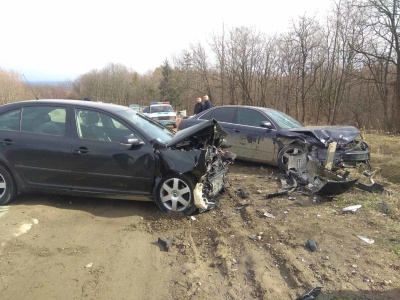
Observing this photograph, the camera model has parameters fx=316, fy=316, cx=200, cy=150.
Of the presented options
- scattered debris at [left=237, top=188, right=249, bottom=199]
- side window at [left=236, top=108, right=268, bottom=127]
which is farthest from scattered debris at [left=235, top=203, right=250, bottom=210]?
side window at [left=236, top=108, right=268, bottom=127]

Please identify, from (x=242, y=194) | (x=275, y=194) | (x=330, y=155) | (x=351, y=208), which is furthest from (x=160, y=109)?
(x=351, y=208)

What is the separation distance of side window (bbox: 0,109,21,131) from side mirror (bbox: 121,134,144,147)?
1.81m

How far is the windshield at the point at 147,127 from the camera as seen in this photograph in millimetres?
4949

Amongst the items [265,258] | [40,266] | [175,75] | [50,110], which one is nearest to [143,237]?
[40,266]

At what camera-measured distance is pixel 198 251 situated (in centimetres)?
374

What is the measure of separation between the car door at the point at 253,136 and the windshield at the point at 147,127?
283cm

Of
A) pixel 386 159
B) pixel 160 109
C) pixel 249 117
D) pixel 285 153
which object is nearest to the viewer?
pixel 285 153

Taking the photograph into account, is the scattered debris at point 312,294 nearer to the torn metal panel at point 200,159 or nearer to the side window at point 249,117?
the torn metal panel at point 200,159

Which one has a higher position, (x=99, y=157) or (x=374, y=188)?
(x=99, y=157)

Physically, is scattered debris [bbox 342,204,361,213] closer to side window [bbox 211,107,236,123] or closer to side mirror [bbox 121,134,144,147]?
side mirror [bbox 121,134,144,147]

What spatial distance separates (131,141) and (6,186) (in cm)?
214

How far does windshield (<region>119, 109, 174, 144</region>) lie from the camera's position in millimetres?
4949

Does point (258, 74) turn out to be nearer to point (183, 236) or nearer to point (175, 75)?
point (175, 75)

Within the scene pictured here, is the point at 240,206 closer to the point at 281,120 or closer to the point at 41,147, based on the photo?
the point at 41,147
